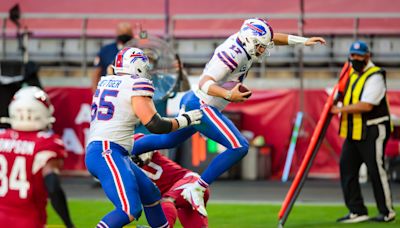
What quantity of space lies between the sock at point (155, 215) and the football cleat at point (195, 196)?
555mm

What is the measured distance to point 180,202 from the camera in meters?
9.63

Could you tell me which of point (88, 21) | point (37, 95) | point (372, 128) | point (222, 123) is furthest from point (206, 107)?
point (88, 21)

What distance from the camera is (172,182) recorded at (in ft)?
32.3

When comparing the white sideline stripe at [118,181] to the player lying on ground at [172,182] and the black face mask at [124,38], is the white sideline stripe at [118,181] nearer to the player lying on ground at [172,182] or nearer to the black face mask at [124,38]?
the player lying on ground at [172,182]

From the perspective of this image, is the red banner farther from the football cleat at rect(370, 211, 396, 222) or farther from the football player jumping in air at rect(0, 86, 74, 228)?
the football player jumping in air at rect(0, 86, 74, 228)

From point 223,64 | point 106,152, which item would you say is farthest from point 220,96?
point 106,152

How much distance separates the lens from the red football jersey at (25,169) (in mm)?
6652

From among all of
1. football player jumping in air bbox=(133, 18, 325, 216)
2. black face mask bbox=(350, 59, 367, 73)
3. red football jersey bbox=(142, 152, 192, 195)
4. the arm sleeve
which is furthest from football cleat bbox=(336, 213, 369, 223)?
red football jersey bbox=(142, 152, 192, 195)

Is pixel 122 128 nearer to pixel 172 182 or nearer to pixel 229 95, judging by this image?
pixel 229 95

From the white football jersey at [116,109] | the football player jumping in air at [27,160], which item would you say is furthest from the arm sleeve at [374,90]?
the football player jumping in air at [27,160]

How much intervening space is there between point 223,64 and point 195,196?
122cm

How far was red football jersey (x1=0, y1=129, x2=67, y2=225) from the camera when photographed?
A: 6652 millimetres

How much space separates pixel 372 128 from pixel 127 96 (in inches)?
162

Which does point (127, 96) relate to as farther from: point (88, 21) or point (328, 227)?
point (88, 21)
